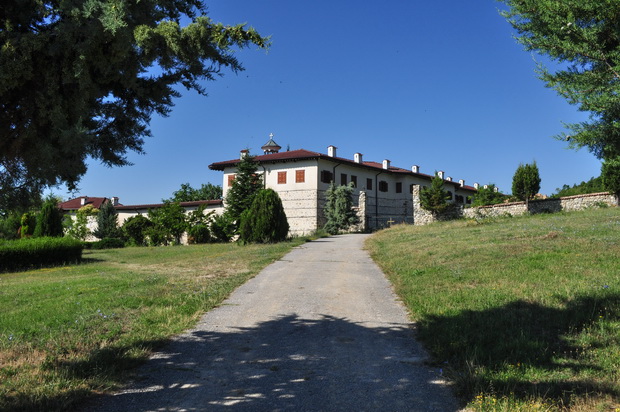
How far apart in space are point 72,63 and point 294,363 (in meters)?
4.03

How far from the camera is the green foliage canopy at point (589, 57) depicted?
6.61 m

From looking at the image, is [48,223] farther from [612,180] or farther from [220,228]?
[612,180]

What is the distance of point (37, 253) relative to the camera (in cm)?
1855

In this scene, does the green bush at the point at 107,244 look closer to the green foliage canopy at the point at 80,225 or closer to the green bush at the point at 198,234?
the green bush at the point at 198,234

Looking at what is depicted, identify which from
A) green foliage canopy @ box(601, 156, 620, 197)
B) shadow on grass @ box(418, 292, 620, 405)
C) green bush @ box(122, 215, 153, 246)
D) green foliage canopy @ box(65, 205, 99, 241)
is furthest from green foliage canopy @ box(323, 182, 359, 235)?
shadow on grass @ box(418, 292, 620, 405)

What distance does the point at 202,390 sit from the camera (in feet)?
13.2

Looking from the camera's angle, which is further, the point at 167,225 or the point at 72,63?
the point at 167,225

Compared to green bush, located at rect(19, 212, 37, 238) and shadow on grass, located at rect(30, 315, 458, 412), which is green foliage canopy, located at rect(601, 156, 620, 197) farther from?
green bush, located at rect(19, 212, 37, 238)

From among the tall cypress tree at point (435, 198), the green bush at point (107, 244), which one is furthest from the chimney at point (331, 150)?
the green bush at point (107, 244)

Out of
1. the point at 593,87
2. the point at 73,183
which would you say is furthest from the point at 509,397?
the point at 593,87

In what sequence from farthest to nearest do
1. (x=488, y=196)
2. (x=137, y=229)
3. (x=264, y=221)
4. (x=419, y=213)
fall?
(x=488, y=196) < (x=137, y=229) < (x=419, y=213) < (x=264, y=221)

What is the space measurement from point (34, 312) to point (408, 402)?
7.25m

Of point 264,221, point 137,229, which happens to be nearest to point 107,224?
point 137,229

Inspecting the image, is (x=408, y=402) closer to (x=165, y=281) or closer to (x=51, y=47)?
(x=51, y=47)
